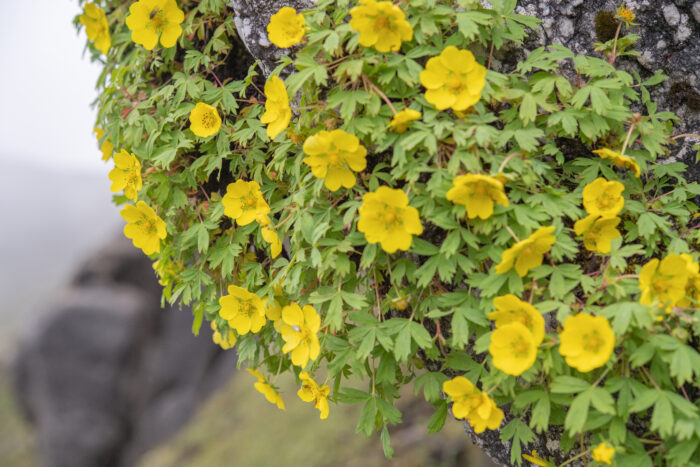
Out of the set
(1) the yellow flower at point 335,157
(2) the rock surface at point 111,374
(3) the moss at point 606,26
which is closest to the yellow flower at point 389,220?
(1) the yellow flower at point 335,157

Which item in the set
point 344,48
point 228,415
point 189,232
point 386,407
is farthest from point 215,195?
point 228,415

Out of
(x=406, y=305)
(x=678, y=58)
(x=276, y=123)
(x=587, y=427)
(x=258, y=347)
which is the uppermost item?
(x=276, y=123)

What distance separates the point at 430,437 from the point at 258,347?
2.73 m

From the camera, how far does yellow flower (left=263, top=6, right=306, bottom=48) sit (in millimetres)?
1498

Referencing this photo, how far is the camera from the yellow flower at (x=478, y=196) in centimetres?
131

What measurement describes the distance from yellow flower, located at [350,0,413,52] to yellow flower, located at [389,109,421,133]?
0.54 ft

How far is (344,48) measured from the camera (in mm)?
1474

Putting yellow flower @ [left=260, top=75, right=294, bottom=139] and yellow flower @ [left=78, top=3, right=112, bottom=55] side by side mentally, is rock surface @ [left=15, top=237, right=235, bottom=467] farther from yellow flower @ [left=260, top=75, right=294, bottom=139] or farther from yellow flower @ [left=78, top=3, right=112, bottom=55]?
yellow flower @ [left=260, top=75, right=294, bottom=139]

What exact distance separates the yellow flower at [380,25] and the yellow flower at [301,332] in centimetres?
72

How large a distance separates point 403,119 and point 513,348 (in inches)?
23.7

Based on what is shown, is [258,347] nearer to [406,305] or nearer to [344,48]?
[406,305]

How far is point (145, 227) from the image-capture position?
6.03 ft

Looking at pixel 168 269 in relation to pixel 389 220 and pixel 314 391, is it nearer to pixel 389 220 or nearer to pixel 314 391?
pixel 314 391

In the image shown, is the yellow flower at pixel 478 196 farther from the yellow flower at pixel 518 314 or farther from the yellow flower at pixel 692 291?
the yellow flower at pixel 692 291
